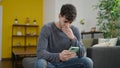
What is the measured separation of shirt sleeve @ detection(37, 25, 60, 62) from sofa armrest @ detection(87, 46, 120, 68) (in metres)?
1.54

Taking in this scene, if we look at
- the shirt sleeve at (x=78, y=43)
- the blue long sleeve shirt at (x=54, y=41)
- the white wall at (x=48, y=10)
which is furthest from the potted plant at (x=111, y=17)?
the blue long sleeve shirt at (x=54, y=41)

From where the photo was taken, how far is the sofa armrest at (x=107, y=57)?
139 inches

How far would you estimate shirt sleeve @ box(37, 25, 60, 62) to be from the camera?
2.02 meters

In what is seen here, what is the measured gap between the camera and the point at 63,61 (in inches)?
83.0

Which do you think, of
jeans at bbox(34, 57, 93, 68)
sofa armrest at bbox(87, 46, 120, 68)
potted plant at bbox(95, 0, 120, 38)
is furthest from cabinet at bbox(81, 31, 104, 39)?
jeans at bbox(34, 57, 93, 68)

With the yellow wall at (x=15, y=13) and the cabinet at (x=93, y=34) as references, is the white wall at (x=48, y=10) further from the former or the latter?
the cabinet at (x=93, y=34)

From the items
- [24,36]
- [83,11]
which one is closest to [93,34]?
[83,11]

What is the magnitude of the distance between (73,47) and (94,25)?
216 inches

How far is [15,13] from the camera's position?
28.3ft

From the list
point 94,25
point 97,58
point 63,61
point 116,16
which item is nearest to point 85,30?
point 94,25

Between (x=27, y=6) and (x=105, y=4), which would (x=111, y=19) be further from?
(x=27, y=6)

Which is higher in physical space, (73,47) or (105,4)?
(105,4)

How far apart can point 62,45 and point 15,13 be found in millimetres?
6700

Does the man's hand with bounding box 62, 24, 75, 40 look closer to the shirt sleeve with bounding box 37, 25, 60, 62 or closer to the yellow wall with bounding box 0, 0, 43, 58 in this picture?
the shirt sleeve with bounding box 37, 25, 60, 62
